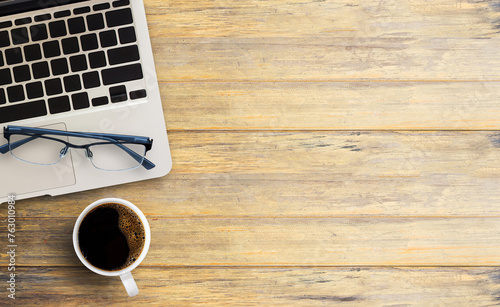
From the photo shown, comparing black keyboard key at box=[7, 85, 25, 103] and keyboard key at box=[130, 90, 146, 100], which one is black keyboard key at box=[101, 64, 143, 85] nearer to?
keyboard key at box=[130, 90, 146, 100]

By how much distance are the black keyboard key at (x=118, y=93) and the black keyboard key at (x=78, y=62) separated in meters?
0.06

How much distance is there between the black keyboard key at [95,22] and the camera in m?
0.70

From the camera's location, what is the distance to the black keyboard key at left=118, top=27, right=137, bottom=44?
70cm

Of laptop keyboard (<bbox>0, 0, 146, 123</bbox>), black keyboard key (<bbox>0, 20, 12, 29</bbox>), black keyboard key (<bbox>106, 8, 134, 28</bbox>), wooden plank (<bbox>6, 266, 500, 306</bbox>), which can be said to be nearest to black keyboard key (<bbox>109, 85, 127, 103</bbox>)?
laptop keyboard (<bbox>0, 0, 146, 123</bbox>)

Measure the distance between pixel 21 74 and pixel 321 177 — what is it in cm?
56

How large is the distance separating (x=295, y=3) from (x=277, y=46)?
0.29ft

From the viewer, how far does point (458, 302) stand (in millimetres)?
761

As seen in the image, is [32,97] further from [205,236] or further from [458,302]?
[458,302]

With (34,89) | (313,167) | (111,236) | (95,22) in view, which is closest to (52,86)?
(34,89)

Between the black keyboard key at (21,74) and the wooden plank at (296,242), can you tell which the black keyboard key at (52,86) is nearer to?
the black keyboard key at (21,74)

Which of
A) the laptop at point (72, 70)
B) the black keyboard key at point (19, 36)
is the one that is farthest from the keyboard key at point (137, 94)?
the black keyboard key at point (19, 36)

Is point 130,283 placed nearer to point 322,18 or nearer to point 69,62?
point 69,62

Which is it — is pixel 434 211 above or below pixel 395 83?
below

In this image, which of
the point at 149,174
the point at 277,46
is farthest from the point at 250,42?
the point at 149,174
